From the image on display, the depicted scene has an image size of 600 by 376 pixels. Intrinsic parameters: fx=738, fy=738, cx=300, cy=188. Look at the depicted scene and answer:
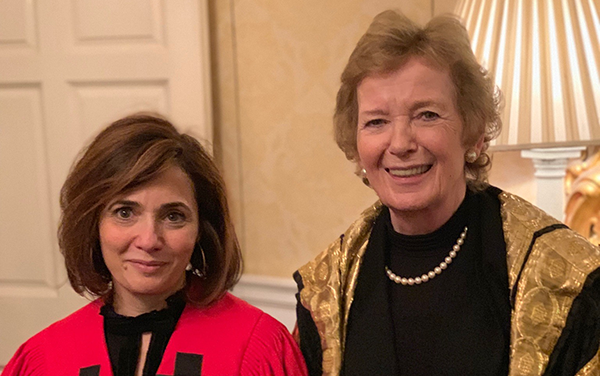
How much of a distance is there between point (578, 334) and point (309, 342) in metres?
0.62

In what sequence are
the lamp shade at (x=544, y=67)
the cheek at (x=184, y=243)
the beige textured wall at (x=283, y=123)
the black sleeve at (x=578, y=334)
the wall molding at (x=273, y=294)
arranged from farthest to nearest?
the wall molding at (x=273, y=294)
the beige textured wall at (x=283, y=123)
the lamp shade at (x=544, y=67)
the cheek at (x=184, y=243)
the black sleeve at (x=578, y=334)

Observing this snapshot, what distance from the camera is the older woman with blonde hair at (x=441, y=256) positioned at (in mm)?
1515

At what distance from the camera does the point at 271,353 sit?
5.43 ft

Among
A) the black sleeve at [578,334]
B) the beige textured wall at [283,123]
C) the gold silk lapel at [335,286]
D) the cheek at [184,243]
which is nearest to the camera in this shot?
the black sleeve at [578,334]

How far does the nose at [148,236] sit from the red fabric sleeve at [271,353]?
0.31 metres

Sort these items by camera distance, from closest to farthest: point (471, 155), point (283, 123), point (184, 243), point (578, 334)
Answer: point (578, 334) < point (184, 243) < point (471, 155) < point (283, 123)

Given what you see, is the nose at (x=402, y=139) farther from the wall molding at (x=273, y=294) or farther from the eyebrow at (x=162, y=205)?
the wall molding at (x=273, y=294)

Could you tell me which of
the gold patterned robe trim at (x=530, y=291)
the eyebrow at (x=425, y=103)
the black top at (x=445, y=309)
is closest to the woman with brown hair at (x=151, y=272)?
the gold patterned robe trim at (x=530, y=291)

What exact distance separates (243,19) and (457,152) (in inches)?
55.2

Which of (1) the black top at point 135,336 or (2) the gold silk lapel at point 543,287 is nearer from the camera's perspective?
(2) the gold silk lapel at point 543,287

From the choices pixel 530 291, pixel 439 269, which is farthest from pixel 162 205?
pixel 530 291

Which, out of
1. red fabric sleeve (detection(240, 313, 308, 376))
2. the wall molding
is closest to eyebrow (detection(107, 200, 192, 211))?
red fabric sleeve (detection(240, 313, 308, 376))

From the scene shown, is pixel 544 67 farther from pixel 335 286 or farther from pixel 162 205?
pixel 162 205

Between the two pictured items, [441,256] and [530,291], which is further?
[441,256]
